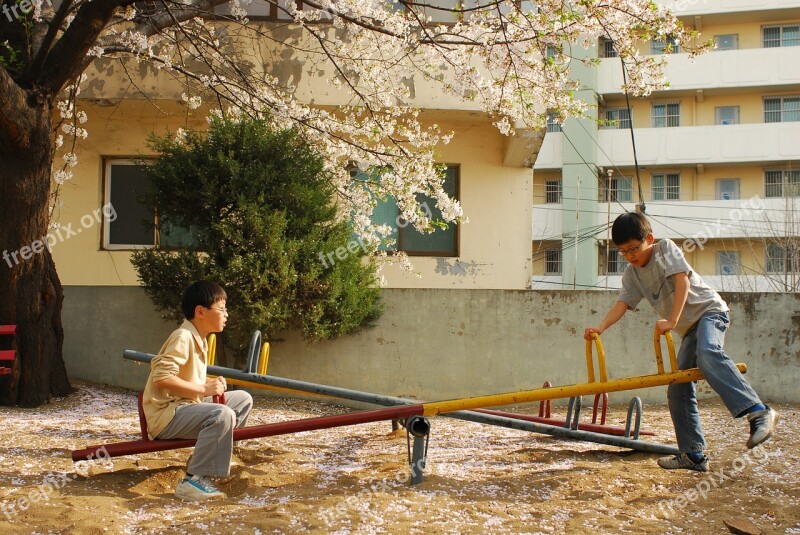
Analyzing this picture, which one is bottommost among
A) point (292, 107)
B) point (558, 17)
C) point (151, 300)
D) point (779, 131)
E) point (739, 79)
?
point (151, 300)

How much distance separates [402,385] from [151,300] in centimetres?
315

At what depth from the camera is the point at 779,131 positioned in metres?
27.8

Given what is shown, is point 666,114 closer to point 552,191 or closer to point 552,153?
point 552,153

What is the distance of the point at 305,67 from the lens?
10797 mm

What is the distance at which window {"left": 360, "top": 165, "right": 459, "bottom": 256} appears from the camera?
11.7 meters

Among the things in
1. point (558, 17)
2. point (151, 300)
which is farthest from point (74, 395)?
point (558, 17)

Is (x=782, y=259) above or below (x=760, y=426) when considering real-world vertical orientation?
above

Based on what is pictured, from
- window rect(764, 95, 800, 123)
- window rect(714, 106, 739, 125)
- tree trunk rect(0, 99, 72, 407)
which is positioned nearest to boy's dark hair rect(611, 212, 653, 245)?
tree trunk rect(0, 99, 72, 407)

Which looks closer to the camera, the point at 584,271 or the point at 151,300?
the point at 151,300

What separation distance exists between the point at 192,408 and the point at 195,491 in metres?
0.44

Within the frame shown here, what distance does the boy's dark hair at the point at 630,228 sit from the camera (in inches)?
184

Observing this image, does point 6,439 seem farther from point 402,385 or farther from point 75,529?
point 402,385

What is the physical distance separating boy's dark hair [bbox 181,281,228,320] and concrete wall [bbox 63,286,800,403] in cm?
486

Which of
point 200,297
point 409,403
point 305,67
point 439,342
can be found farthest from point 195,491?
point 305,67
